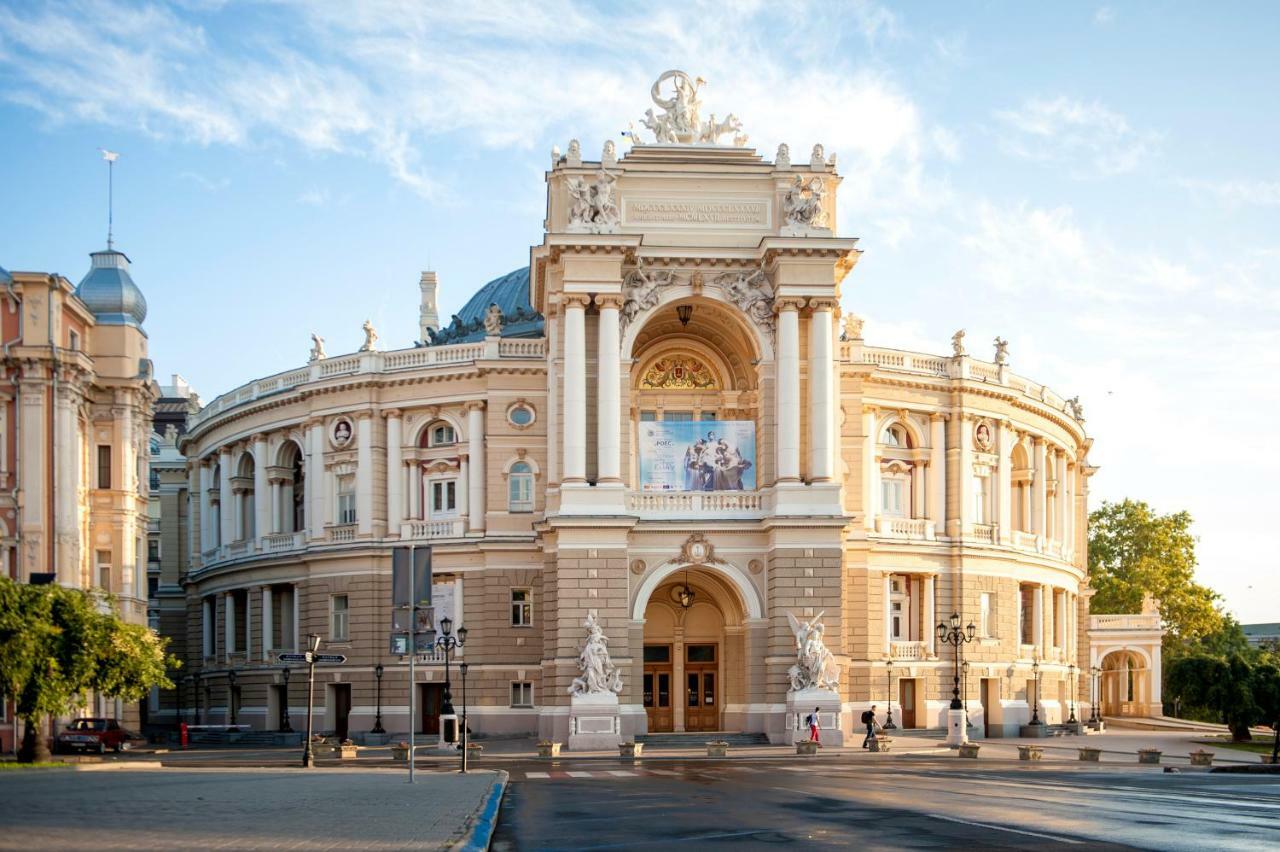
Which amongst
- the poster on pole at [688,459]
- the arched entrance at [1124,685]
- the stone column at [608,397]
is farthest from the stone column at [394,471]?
the arched entrance at [1124,685]

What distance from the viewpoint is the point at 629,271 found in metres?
59.9

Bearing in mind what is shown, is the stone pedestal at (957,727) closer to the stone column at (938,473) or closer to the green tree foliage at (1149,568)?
the stone column at (938,473)

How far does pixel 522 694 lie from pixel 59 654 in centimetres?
2865

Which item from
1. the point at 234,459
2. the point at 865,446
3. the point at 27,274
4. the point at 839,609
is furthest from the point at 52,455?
the point at 865,446

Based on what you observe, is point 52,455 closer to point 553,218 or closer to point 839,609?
point 553,218

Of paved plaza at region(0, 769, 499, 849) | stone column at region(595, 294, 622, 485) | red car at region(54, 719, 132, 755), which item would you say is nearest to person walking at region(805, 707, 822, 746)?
stone column at region(595, 294, 622, 485)

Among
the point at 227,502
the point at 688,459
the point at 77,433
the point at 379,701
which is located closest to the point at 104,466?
the point at 77,433

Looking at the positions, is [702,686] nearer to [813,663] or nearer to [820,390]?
[813,663]

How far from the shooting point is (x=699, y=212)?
6028 centimetres

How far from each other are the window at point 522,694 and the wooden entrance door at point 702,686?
25.7 ft

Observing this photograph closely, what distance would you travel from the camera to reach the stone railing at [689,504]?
5903cm

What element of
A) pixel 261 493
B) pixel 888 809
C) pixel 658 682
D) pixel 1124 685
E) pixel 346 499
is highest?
pixel 261 493

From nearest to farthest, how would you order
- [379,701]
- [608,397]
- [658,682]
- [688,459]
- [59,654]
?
[59,654] < [608,397] < [688,459] < [658,682] < [379,701]

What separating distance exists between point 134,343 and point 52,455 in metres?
8.18
